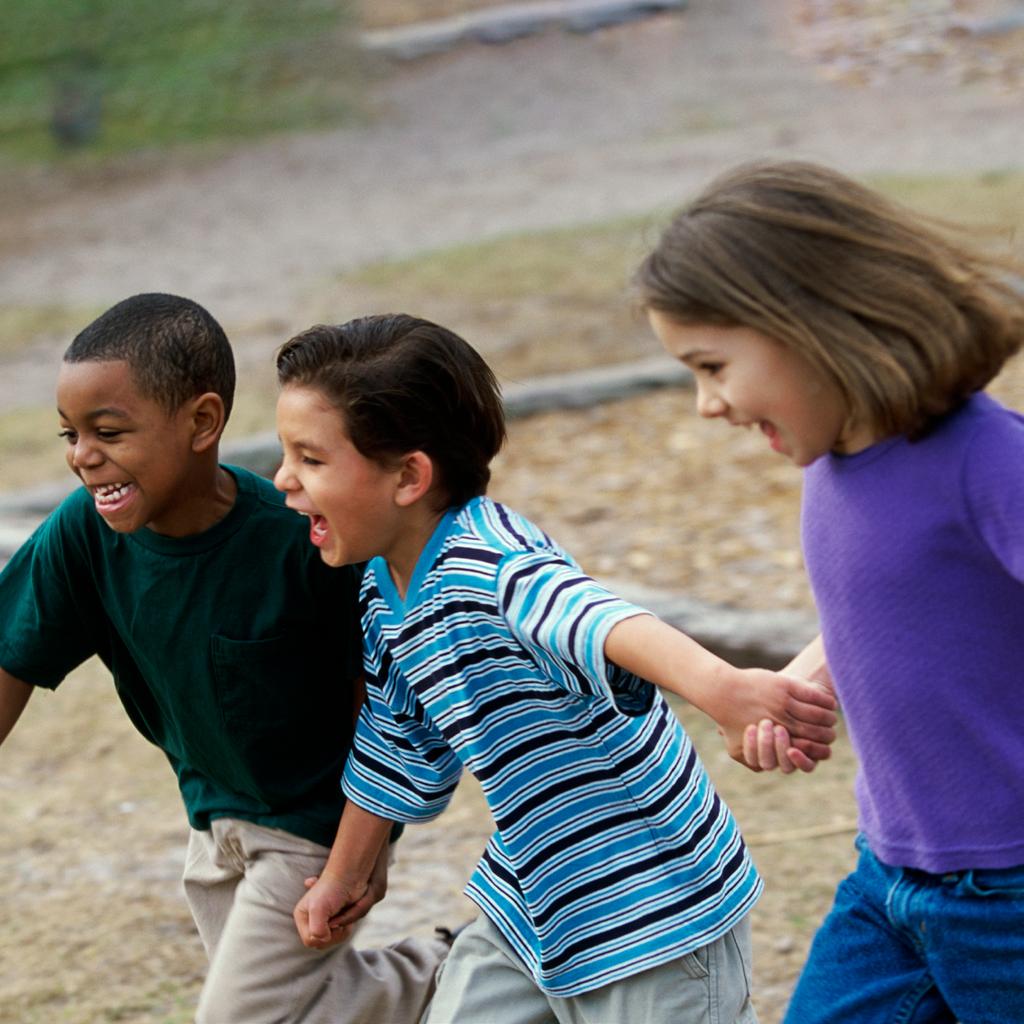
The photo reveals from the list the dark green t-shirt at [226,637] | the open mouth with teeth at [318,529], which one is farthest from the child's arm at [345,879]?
the open mouth with teeth at [318,529]

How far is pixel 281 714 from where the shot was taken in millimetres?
2666

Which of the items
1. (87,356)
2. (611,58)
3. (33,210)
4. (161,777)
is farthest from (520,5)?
(87,356)

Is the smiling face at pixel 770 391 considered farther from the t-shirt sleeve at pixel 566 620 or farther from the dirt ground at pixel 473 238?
the dirt ground at pixel 473 238

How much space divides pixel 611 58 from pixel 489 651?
1505cm

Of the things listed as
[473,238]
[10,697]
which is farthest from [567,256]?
[10,697]

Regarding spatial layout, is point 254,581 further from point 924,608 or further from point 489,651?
point 924,608

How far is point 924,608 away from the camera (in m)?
2.07

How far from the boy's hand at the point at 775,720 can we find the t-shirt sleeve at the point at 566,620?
0.48ft

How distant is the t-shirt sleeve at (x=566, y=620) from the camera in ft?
6.90

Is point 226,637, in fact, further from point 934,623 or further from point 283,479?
point 934,623

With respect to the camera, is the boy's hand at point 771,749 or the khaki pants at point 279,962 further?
the khaki pants at point 279,962

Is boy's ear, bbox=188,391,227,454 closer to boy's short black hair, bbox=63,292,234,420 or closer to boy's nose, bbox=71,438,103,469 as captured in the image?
boy's short black hair, bbox=63,292,234,420

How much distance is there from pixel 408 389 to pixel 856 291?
2.05 feet

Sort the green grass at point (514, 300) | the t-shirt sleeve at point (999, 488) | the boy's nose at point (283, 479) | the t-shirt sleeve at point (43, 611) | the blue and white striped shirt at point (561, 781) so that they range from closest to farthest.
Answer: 1. the t-shirt sleeve at point (999, 488)
2. the blue and white striped shirt at point (561, 781)
3. the boy's nose at point (283, 479)
4. the t-shirt sleeve at point (43, 611)
5. the green grass at point (514, 300)
